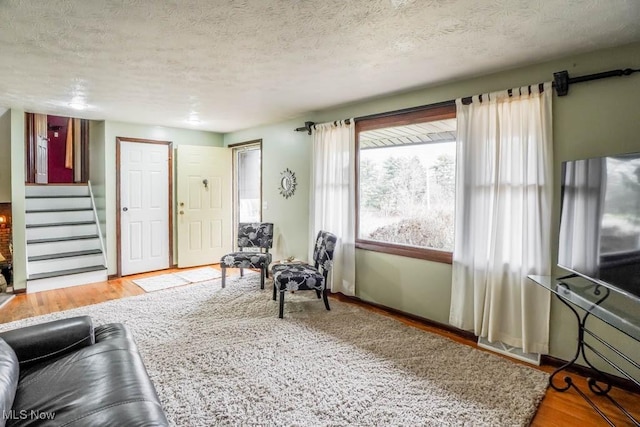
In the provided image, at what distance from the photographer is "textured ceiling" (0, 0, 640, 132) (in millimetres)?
1842

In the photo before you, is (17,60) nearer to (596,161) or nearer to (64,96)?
(64,96)

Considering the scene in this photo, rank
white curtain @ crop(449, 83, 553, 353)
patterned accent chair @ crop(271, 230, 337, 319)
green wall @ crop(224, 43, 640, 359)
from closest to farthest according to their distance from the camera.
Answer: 1. green wall @ crop(224, 43, 640, 359)
2. white curtain @ crop(449, 83, 553, 353)
3. patterned accent chair @ crop(271, 230, 337, 319)

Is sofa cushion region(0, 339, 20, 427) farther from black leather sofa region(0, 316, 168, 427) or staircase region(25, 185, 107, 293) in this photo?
staircase region(25, 185, 107, 293)

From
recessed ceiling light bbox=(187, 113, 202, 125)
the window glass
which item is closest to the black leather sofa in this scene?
recessed ceiling light bbox=(187, 113, 202, 125)

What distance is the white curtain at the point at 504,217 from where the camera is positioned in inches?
101

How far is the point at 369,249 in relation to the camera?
3881 mm

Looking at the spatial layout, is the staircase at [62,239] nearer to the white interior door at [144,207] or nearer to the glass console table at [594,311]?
the white interior door at [144,207]

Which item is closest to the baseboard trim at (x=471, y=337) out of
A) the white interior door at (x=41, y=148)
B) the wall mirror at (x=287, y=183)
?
the wall mirror at (x=287, y=183)

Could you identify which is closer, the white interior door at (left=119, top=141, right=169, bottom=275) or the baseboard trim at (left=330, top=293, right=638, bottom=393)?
the baseboard trim at (left=330, top=293, right=638, bottom=393)

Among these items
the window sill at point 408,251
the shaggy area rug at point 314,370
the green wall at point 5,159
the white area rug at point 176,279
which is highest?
the green wall at point 5,159

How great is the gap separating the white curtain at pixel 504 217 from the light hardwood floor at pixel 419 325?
32 cm

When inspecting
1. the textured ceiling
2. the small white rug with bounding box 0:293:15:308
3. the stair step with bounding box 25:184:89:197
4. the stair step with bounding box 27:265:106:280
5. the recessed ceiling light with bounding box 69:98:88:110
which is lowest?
the small white rug with bounding box 0:293:15:308

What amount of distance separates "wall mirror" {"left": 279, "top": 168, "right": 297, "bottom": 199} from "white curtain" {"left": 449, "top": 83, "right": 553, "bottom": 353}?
2401mm
